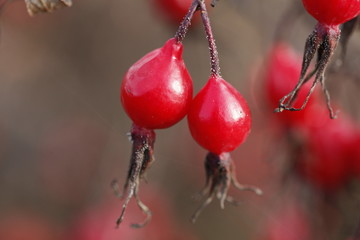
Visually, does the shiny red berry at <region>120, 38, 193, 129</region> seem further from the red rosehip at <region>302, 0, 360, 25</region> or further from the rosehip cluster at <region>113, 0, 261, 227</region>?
the red rosehip at <region>302, 0, 360, 25</region>

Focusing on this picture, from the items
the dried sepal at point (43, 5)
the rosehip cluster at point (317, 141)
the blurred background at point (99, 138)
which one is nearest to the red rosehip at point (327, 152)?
the rosehip cluster at point (317, 141)

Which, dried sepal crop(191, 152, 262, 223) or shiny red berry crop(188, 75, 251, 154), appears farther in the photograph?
dried sepal crop(191, 152, 262, 223)

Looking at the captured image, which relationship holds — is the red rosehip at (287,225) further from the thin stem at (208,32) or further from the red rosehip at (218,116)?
the thin stem at (208,32)

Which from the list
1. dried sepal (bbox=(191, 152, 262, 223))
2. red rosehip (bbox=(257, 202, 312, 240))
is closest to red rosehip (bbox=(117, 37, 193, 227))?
dried sepal (bbox=(191, 152, 262, 223))

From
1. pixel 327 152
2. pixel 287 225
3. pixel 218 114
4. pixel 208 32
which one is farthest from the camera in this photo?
pixel 287 225

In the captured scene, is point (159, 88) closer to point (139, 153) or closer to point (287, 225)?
point (139, 153)

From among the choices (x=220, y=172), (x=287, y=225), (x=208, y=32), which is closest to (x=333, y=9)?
(x=208, y=32)

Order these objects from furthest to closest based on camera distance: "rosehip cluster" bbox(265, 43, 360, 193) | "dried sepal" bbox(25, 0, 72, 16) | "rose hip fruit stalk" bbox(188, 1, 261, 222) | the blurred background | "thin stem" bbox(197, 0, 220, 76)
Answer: the blurred background
"rosehip cluster" bbox(265, 43, 360, 193)
"dried sepal" bbox(25, 0, 72, 16)
"rose hip fruit stalk" bbox(188, 1, 261, 222)
"thin stem" bbox(197, 0, 220, 76)
